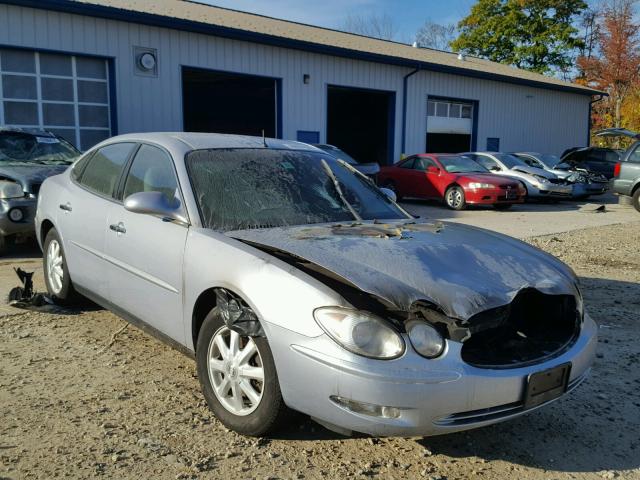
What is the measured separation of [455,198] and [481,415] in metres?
12.8

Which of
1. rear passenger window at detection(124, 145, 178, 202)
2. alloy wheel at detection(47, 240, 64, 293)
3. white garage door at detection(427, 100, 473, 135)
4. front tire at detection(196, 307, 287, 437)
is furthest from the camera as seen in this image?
white garage door at detection(427, 100, 473, 135)

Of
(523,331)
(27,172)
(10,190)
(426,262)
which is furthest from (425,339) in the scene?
(27,172)

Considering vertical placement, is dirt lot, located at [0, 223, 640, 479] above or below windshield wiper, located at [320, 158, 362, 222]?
below

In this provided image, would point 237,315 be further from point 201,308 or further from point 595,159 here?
point 595,159

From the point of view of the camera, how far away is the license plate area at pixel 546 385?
2.76 metres

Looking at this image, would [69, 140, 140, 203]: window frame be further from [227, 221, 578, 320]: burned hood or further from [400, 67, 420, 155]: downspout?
[400, 67, 420, 155]: downspout

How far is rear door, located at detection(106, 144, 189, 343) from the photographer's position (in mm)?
3508

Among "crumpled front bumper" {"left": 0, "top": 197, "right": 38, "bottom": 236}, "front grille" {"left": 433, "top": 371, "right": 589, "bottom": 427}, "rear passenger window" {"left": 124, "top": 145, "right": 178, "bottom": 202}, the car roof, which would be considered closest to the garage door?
"crumpled front bumper" {"left": 0, "top": 197, "right": 38, "bottom": 236}

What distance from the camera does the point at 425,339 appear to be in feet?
8.64

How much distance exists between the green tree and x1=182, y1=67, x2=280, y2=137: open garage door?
28.4m

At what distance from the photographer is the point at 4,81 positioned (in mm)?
12305

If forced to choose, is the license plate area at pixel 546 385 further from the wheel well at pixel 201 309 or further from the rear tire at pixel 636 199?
the rear tire at pixel 636 199

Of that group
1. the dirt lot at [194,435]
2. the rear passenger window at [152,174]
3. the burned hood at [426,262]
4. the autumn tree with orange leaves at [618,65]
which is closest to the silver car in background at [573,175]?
the dirt lot at [194,435]

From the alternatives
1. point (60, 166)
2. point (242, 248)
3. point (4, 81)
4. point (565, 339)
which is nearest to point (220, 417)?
point (242, 248)
